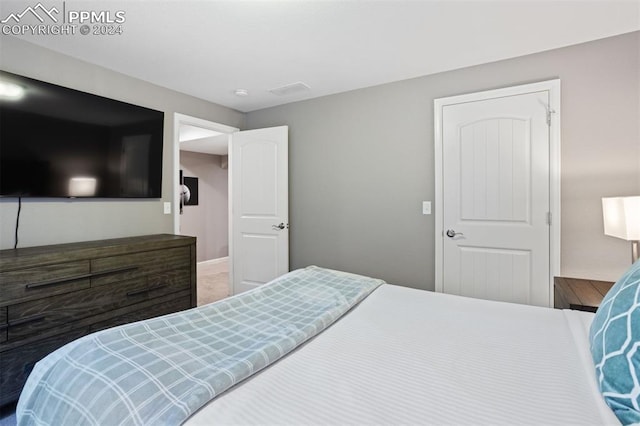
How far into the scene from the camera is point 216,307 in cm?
146

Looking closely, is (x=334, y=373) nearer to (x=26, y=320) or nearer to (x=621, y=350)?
(x=621, y=350)

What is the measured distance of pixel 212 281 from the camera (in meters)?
4.80

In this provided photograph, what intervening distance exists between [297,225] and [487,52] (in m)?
2.43

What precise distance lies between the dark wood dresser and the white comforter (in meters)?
1.73

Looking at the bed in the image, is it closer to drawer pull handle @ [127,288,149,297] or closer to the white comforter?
the white comforter

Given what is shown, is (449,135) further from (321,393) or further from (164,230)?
(164,230)

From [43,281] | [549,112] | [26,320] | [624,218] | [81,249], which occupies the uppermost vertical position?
[549,112]

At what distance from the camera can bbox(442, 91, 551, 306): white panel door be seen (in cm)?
238

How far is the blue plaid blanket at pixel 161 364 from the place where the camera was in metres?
0.80

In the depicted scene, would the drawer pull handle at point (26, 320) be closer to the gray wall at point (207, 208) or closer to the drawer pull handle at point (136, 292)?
the drawer pull handle at point (136, 292)

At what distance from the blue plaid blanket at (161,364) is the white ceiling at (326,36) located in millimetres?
1756


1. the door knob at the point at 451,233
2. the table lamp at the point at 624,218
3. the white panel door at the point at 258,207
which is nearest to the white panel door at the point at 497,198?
the door knob at the point at 451,233

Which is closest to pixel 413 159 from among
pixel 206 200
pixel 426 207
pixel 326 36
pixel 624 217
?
pixel 426 207

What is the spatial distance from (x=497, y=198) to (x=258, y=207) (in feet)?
8.10
